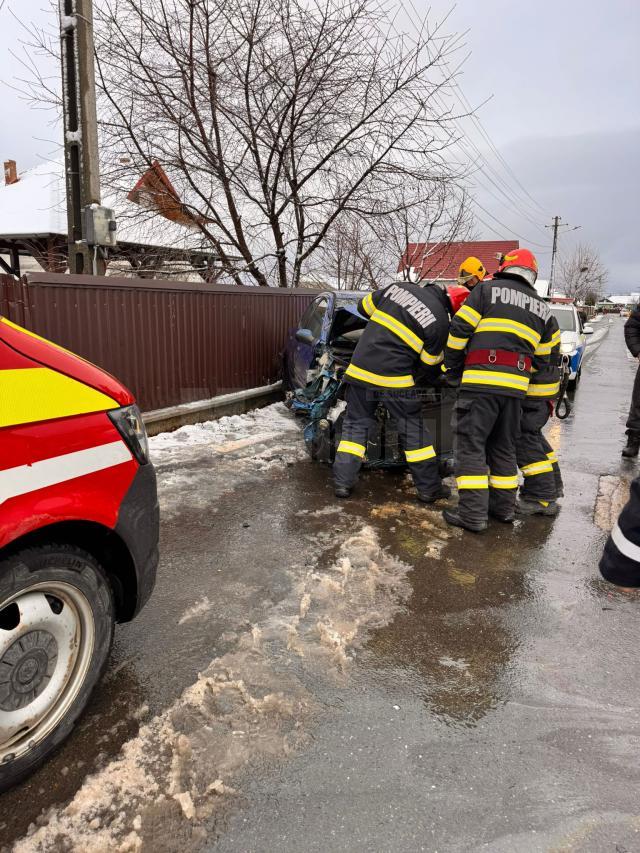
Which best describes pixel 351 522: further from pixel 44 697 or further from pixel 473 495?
pixel 44 697

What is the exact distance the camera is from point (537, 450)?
15.1 feet

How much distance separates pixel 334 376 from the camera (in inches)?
211

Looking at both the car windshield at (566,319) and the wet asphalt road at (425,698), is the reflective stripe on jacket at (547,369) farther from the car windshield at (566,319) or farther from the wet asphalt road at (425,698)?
the car windshield at (566,319)

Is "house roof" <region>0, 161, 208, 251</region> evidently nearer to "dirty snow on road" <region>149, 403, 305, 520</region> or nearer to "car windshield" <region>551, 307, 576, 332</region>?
"dirty snow on road" <region>149, 403, 305, 520</region>

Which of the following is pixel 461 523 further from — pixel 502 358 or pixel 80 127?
pixel 80 127

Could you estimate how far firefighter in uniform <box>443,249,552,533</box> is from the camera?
158 inches

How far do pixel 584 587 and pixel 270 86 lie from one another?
9.17 metres

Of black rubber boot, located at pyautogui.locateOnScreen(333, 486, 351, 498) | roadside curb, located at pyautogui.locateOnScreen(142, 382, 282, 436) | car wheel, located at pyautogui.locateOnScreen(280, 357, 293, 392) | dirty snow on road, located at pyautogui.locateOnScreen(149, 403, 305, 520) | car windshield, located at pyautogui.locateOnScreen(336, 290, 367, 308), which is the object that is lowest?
dirty snow on road, located at pyautogui.locateOnScreen(149, 403, 305, 520)

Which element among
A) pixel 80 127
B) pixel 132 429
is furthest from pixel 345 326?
pixel 132 429

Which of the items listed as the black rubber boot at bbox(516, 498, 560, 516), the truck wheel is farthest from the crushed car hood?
the truck wheel

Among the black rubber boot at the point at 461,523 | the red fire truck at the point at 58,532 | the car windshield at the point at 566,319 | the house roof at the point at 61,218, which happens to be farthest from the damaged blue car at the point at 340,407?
the car windshield at the point at 566,319

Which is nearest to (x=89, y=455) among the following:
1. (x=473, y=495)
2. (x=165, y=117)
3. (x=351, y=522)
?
(x=351, y=522)

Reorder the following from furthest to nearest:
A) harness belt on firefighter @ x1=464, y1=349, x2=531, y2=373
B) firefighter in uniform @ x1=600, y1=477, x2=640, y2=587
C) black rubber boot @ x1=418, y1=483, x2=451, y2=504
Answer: black rubber boot @ x1=418, y1=483, x2=451, y2=504, harness belt on firefighter @ x1=464, y1=349, x2=531, y2=373, firefighter in uniform @ x1=600, y1=477, x2=640, y2=587

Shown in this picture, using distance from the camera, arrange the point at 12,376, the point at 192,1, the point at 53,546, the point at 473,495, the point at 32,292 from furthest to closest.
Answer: the point at 192,1, the point at 32,292, the point at 473,495, the point at 53,546, the point at 12,376
